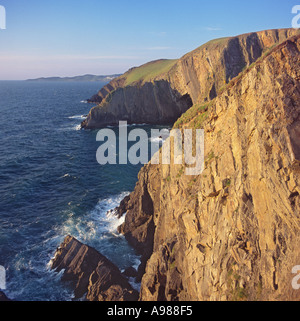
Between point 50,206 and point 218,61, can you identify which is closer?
point 50,206

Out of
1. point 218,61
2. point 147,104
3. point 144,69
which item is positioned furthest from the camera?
point 144,69

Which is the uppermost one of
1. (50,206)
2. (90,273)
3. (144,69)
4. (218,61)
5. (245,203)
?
(144,69)

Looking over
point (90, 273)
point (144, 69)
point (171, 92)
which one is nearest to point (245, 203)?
point (90, 273)

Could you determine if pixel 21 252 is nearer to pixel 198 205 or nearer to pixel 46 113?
pixel 198 205

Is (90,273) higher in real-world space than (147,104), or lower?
lower

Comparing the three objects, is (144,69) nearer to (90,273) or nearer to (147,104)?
(147,104)

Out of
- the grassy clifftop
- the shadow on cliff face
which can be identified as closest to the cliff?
the shadow on cliff face

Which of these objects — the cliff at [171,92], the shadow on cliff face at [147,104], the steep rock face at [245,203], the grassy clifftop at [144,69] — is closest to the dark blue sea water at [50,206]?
the steep rock face at [245,203]

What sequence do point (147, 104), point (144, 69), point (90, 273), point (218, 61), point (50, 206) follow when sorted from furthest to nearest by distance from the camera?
1. point (144, 69)
2. point (147, 104)
3. point (218, 61)
4. point (50, 206)
5. point (90, 273)
